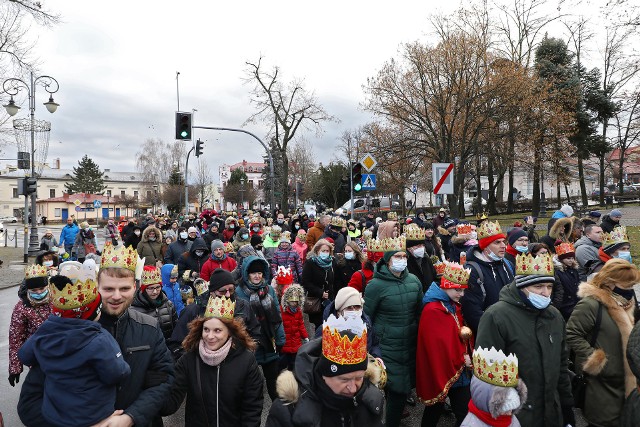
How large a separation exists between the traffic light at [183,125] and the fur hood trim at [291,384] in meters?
15.8

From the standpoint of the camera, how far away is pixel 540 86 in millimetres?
25812

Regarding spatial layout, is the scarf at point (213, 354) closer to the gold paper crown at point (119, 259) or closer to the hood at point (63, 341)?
the gold paper crown at point (119, 259)

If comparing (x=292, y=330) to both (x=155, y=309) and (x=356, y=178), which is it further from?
(x=356, y=178)

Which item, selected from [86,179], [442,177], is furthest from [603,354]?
[86,179]

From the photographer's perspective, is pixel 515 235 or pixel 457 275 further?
pixel 515 235

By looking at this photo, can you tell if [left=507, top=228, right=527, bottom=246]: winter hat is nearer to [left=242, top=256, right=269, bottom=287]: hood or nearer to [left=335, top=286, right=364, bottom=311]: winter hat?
[left=335, top=286, right=364, bottom=311]: winter hat

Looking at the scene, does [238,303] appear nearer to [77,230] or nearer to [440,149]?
[77,230]

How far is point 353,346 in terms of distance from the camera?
235cm

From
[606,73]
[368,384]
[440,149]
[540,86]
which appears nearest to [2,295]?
[368,384]

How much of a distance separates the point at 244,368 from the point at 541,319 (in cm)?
222

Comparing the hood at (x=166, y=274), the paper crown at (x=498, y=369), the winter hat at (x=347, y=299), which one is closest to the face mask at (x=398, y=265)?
the winter hat at (x=347, y=299)

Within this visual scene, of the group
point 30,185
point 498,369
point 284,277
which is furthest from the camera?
point 30,185

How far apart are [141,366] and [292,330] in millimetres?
2849

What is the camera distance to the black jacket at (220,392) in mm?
3160
